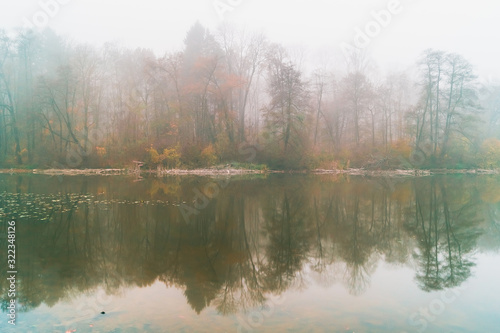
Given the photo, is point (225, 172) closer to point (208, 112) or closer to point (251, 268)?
point (208, 112)

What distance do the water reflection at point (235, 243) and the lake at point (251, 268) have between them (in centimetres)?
4

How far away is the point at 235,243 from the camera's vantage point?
995cm

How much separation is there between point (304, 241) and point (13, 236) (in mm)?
8041

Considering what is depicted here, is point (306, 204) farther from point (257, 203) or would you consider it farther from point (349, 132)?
point (349, 132)

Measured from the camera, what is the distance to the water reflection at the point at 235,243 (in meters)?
7.08

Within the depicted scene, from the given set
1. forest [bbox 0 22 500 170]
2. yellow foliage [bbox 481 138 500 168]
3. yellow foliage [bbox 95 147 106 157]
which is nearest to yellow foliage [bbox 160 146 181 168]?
forest [bbox 0 22 500 170]

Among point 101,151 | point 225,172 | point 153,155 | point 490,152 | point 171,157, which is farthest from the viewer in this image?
point 490,152

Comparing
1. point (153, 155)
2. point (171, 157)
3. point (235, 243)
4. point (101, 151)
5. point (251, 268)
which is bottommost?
point (251, 268)

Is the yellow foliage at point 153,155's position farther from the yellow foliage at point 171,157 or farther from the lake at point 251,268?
the lake at point 251,268

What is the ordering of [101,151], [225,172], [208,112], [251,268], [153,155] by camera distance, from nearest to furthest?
[251,268], [153,155], [225,172], [101,151], [208,112]

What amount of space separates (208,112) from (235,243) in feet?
106

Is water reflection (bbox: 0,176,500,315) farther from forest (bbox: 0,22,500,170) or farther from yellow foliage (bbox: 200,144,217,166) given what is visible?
forest (bbox: 0,22,500,170)

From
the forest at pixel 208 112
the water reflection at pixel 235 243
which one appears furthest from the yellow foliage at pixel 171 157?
the water reflection at pixel 235 243

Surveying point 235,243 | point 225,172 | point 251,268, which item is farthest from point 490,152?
point 251,268
